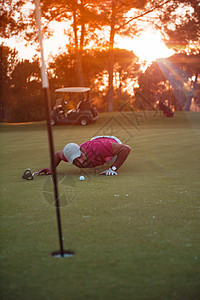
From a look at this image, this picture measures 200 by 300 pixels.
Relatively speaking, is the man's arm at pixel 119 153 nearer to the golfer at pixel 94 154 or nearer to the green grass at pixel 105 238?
the golfer at pixel 94 154

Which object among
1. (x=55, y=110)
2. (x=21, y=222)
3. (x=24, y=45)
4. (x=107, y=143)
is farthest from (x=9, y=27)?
(x=21, y=222)

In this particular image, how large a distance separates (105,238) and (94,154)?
378 cm

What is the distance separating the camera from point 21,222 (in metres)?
4.45

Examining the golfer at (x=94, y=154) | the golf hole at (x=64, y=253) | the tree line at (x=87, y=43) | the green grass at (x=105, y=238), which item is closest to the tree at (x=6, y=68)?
the tree line at (x=87, y=43)

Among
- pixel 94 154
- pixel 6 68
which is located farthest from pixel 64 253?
pixel 6 68

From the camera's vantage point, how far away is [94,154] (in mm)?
7543

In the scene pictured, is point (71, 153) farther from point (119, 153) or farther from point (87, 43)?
point (87, 43)

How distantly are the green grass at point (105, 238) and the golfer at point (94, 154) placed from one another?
27 cm

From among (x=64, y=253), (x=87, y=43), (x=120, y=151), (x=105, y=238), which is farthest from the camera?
(x=87, y=43)

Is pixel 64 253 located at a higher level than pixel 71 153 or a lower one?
lower

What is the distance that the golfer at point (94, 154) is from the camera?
7.28 metres

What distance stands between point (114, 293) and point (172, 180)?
4411 mm

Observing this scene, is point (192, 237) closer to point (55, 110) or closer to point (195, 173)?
point (195, 173)

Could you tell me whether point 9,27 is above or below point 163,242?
above
